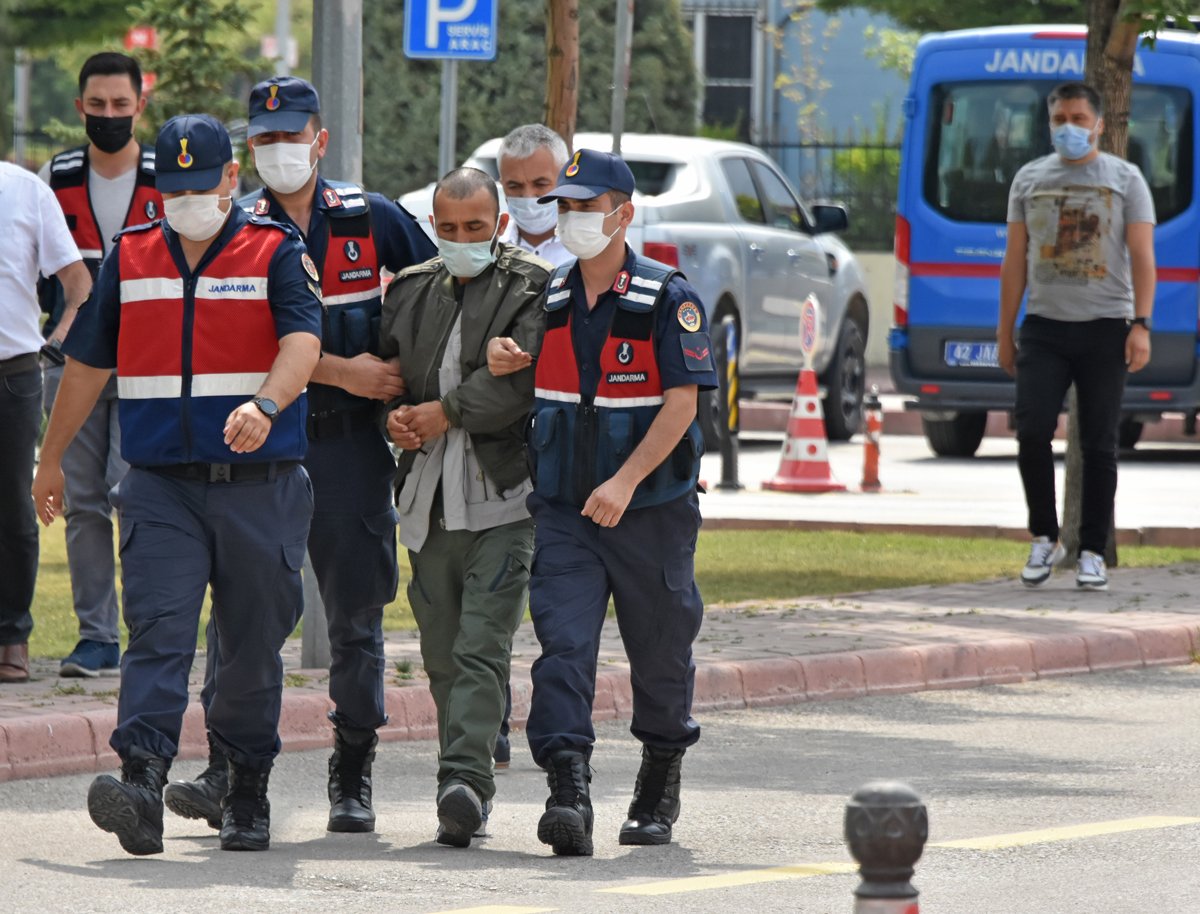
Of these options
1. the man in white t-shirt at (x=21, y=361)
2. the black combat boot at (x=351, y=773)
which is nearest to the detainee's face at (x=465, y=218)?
the black combat boot at (x=351, y=773)

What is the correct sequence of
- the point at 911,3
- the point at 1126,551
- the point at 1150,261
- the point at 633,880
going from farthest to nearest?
1. the point at 911,3
2. the point at 1126,551
3. the point at 1150,261
4. the point at 633,880

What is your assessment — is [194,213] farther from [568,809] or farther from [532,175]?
[568,809]

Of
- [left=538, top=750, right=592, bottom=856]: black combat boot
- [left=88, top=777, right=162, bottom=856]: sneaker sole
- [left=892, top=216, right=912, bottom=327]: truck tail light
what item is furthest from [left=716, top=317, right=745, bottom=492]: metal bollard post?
[left=88, top=777, right=162, bottom=856]: sneaker sole

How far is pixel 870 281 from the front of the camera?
30734 millimetres

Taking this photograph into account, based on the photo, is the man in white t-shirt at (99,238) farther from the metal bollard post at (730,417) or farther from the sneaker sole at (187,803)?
the metal bollard post at (730,417)

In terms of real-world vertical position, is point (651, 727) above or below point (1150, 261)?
below

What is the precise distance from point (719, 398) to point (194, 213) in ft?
36.3

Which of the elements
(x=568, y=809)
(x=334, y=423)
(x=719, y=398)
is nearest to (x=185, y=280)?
(x=334, y=423)

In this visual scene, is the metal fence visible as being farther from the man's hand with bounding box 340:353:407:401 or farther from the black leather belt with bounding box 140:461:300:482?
the black leather belt with bounding box 140:461:300:482

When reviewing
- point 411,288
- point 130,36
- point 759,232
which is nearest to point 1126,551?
point 759,232

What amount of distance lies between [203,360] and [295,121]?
812 millimetres

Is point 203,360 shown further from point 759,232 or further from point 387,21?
point 387,21

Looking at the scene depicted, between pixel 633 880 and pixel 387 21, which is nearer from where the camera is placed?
pixel 633 880

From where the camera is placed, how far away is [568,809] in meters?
6.51
